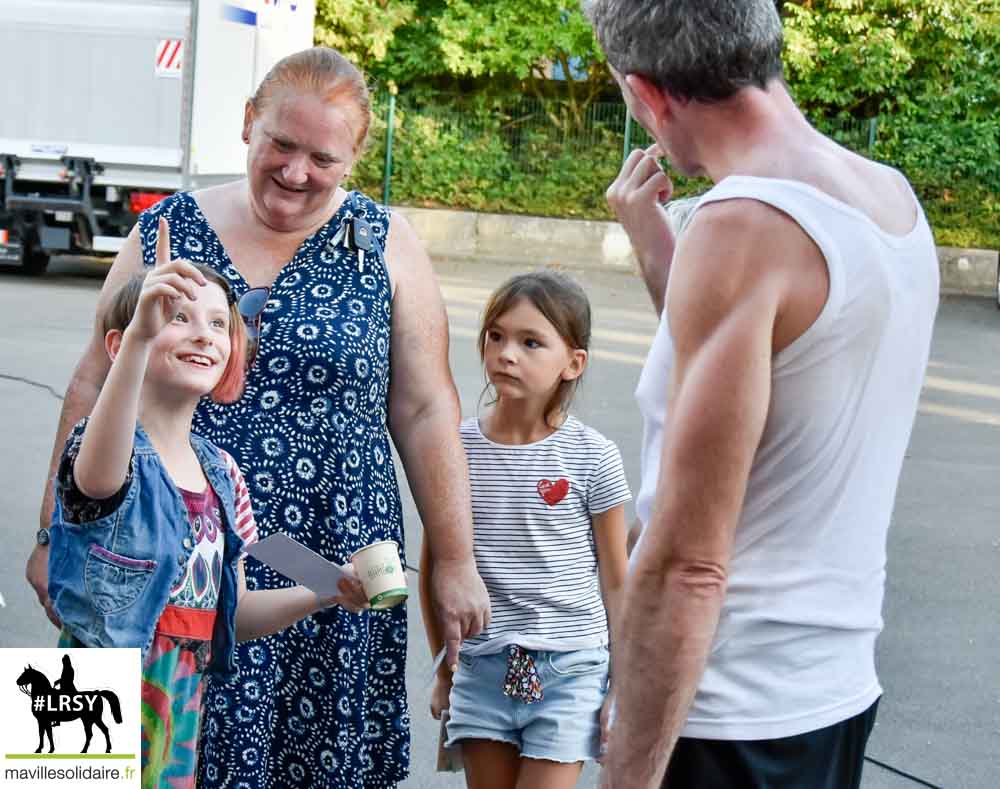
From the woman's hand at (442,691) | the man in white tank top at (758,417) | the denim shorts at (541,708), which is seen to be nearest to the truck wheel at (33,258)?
the woman's hand at (442,691)

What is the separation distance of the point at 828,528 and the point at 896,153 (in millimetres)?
21966

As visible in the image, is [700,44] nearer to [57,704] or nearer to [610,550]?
[57,704]

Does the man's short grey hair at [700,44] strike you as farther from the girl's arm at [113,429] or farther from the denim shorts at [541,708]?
the denim shorts at [541,708]

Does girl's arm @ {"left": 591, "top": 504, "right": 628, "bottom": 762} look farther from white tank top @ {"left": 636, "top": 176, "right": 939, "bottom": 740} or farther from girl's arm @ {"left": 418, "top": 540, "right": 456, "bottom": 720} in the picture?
white tank top @ {"left": 636, "top": 176, "right": 939, "bottom": 740}

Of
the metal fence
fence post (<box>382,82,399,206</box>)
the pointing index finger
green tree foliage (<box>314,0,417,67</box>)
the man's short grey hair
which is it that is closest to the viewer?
the man's short grey hair

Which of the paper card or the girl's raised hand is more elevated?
the girl's raised hand

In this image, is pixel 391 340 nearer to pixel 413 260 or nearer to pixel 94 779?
pixel 413 260

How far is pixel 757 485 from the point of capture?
191 cm

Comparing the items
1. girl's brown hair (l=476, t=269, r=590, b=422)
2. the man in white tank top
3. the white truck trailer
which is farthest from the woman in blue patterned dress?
the white truck trailer

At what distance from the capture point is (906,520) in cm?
802

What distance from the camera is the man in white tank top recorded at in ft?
5.96

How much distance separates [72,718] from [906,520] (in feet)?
19.7

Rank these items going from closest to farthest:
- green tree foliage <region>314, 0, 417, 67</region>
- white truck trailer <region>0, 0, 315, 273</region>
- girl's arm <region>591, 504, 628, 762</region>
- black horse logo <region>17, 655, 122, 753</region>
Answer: black horse logo <region>17, 655, 122, 753</region> → girl's arm <region>591, 504, 628, 762</region> → white truck trailer <region>0, 0, 315, 273</region> → green tree foliage <region>314, 0, 417, 67</region>

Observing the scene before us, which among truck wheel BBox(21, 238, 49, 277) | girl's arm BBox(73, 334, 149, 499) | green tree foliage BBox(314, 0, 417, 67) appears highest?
green tree foliage BBox(314, 0, 417, 67)
